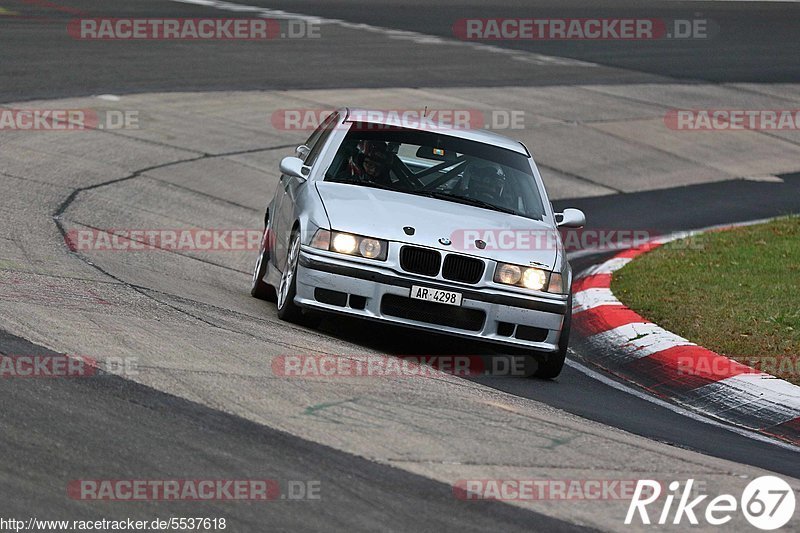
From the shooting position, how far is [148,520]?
4805 millimetres

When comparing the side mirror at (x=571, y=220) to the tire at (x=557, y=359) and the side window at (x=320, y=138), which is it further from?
the side window at (x=320, y=138)

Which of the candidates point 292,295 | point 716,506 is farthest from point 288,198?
point 716,506

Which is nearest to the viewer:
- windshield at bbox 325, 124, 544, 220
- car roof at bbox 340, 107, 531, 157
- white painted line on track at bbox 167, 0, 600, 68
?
windshield at bbox 325, 124, 544, 220

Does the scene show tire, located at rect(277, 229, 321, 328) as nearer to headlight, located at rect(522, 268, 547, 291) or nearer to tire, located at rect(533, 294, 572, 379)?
headlight, located at rect(522, 268, 547, 291)

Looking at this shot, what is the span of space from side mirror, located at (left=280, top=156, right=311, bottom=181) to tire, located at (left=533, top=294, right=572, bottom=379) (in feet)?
7.17

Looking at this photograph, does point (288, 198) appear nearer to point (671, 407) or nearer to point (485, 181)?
point (485, 181)

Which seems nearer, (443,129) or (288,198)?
(288,198)

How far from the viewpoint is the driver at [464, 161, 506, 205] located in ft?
30.6

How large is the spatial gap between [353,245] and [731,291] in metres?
4.31

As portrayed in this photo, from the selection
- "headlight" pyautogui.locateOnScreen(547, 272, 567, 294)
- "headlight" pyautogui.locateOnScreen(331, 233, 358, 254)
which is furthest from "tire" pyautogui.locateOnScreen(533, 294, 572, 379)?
"headlight" pyautogui.locateOnScreen(331, 233, 358, 254)

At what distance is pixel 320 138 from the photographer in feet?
33.7

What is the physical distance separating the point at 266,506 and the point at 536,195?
198 inches

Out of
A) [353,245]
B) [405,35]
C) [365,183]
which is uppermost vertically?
[405,35]

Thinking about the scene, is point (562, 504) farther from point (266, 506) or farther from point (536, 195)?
point (536, 195)
